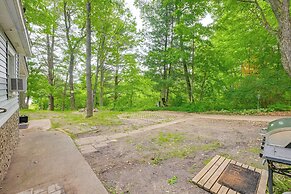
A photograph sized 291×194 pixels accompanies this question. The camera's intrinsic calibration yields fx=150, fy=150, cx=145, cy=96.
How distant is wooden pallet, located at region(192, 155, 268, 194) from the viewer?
2090 millimetres

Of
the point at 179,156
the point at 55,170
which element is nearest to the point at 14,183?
the point at 55,170

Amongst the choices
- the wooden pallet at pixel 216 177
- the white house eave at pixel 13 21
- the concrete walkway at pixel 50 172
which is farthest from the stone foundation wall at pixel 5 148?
the wooden pallet at pixel 216 177


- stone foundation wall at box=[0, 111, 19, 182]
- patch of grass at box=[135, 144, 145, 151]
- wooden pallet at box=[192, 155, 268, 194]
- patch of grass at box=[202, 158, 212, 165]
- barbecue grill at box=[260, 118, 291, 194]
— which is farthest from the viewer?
patch of grass at box=[135, 144, 145, 151]

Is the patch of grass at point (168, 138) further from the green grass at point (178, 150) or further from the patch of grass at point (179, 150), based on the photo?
the patch of grass at point (179, 150)

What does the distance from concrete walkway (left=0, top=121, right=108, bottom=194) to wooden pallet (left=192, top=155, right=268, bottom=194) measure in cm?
143

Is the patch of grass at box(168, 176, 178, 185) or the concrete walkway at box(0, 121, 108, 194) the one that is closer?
the concrete walkway at box(0, 121, 108, 194)

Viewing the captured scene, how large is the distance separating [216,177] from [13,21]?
4123mm

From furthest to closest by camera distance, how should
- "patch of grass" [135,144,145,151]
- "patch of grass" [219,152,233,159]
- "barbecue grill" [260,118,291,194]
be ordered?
"patch of grass" [135,144,145,151] → "patch of grass" [219,152,233,159] → "barbecue grill" [260,118,291,194]

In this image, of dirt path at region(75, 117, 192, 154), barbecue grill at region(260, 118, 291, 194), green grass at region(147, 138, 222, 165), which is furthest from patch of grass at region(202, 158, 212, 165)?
dirt path at region(75, 117, 192, 154)

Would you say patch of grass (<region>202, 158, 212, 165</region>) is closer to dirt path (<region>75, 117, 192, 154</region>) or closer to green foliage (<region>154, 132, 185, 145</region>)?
green foliage (<region>154, 132, 185, 145</region>)

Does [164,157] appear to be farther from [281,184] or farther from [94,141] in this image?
[94,141]

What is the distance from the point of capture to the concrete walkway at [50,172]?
2.13 metres

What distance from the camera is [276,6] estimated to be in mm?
4578

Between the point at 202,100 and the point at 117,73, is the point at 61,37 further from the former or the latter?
the point at 202,100
